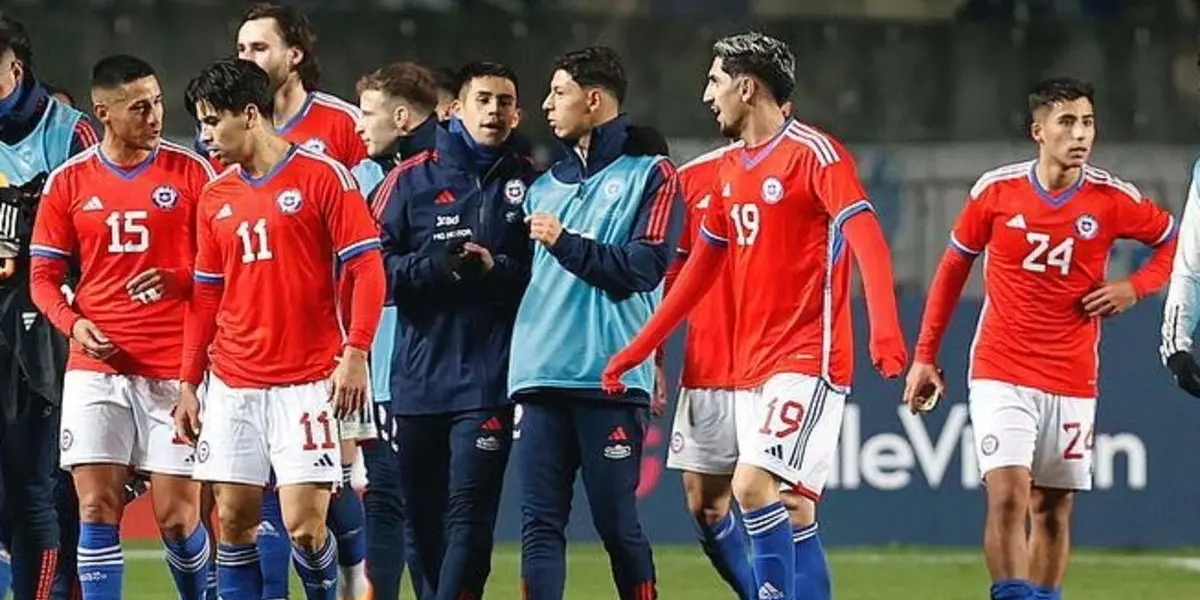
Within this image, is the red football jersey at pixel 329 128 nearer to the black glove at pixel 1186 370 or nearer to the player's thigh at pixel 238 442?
the player's thigh at pixel 238 442

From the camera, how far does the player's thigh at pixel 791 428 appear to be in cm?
872

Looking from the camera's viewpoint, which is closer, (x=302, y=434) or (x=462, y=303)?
(x=302, y=434)

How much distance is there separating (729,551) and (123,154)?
2848mm

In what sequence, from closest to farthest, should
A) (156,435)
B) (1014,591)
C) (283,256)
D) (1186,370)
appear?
1. (1186,370)
2. (283,256)
3. (156,435)
4. (1014,591)

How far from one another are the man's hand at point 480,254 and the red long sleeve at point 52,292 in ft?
4.43

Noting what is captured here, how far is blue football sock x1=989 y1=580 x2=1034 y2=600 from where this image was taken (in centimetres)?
946

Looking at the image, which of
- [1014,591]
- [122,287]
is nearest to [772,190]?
[1014,591]

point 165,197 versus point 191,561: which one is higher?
point 165,197

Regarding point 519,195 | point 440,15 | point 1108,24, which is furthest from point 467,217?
point 1108,24

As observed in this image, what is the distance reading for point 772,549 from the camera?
342 inches

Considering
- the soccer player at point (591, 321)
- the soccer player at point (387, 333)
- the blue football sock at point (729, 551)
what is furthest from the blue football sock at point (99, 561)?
the blue football sock at point (729, 551)

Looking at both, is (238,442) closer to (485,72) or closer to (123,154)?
Answer: (123,154)

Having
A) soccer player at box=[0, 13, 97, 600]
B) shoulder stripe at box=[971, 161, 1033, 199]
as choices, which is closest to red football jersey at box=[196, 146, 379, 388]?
soccer player at box=[0, 13, 97, 600]

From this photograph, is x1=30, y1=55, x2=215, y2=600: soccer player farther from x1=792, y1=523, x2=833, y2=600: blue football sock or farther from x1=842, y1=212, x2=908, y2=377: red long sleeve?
x1=842, y1=212, x2=908, y2=377: red long sleeve
